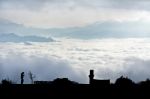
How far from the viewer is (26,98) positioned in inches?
1809

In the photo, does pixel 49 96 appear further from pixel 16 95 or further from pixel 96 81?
pixel 96 81

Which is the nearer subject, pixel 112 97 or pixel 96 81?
pixel 112 97

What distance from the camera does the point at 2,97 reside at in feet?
151

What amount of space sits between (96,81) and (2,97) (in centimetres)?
1338

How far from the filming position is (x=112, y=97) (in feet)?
147

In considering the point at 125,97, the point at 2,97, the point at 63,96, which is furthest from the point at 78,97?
the point at 2,97

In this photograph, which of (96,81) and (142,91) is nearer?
(142,91)

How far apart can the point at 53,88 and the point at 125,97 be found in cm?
788

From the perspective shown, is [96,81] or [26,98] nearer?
[26,98]

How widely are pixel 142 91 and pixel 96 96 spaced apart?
499 centimetres

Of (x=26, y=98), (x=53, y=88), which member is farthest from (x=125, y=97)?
(x=26, y=98)

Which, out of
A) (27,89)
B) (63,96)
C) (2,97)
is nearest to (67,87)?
(63,96)

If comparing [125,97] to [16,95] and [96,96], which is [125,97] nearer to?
[96,96]

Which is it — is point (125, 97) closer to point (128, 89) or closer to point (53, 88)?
point (128, 89)
